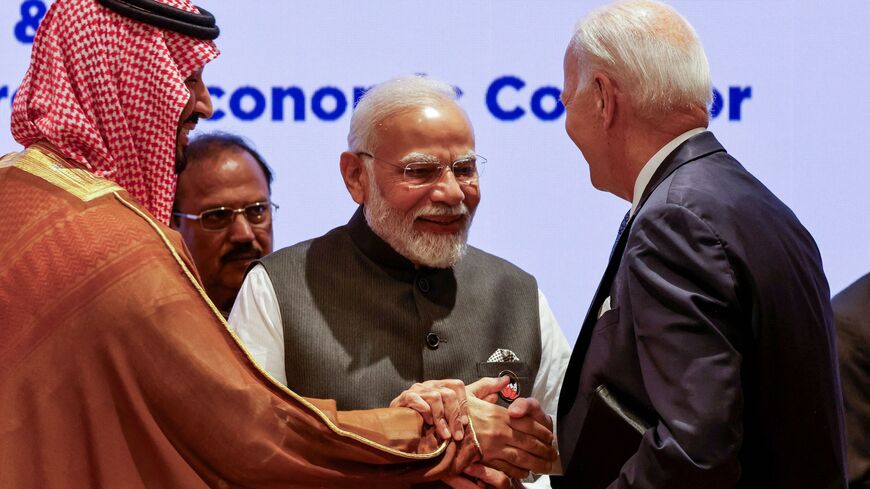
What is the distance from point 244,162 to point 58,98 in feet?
5.12

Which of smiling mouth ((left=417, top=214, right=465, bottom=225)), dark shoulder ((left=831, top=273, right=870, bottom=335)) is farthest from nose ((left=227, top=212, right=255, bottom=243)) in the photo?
dark shoulder ((left=831, top=273, right=870, bottom=335))

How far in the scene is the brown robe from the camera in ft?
7.70

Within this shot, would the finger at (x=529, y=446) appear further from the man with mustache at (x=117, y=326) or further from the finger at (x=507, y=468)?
the man with mustache at (x=117, y=326)

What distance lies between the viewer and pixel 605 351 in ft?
7.79

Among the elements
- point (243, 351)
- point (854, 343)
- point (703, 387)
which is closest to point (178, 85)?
point (243, 351)

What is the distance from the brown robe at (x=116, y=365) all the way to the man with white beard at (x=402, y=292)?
2.12 feet

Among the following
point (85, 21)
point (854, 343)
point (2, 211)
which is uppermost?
point (85, 21)

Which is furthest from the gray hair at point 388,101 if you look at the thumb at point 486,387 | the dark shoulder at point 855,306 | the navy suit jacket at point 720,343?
the dark shoulder at point 855,306

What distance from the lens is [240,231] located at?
4.00 meters

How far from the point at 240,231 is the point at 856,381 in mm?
2156

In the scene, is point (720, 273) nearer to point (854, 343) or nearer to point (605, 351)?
point (605, 351)

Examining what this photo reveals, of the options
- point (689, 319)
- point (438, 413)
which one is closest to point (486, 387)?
point (438, 413)

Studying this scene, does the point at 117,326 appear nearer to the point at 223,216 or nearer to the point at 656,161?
the point at 656,161

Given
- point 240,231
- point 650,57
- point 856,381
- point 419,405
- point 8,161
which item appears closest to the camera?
point 650,57
